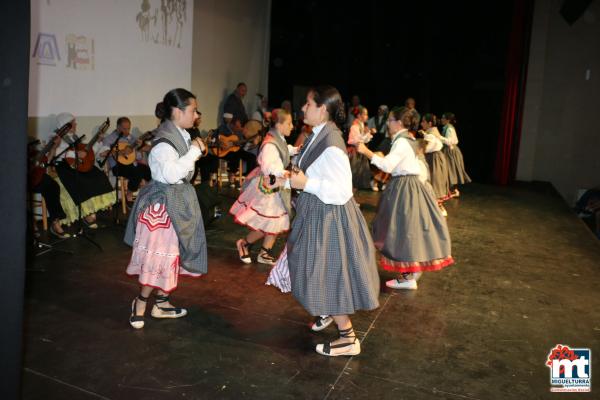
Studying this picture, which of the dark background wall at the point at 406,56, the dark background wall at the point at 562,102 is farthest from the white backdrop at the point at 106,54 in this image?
the dark background wall at the point at 562,102

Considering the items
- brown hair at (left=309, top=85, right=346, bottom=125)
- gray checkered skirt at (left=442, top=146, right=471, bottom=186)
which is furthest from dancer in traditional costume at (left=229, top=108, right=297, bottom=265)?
gray checkered skirt at (left=442, top=146, right=471, bottom=186)

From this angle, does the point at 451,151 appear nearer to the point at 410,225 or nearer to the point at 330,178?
the point at 410,225

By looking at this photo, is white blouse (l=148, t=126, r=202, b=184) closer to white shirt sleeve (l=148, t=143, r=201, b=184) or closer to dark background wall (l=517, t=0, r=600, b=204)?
white shirt sleeve (l=148, t=143, r=201, b=184)

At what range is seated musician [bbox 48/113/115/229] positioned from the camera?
16.5 feet

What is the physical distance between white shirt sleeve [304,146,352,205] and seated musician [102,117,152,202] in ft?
11.9

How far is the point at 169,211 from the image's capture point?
302 centimetres

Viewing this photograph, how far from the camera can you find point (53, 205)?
16.0 ft

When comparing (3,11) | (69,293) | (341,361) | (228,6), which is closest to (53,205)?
(69,293)

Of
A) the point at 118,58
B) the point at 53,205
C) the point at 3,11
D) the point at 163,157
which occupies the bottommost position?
the point at 53,205

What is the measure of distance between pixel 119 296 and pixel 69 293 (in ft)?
1.12

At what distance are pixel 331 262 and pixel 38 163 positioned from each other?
319 cm

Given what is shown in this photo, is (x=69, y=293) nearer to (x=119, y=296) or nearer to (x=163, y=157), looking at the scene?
(x=119, y=296)

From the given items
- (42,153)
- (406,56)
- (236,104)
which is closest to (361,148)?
(42,153)

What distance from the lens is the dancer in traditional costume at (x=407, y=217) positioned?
384cm
